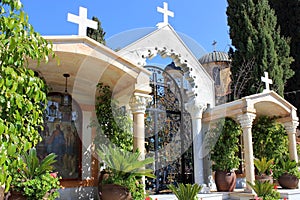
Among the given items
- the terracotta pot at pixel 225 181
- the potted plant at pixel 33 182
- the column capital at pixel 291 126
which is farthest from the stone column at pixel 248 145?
the potted plant at pixel 33 182

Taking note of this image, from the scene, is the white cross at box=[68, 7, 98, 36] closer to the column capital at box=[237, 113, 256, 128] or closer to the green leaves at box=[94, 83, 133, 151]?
the green leaves at box=[94, 83, 133, 151]

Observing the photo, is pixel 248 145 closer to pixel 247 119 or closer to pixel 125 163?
pixel 247 119

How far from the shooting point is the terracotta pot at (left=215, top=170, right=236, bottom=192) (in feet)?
28.5

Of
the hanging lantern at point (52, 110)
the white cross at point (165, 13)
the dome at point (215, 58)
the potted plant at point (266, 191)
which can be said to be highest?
the dome at point (215, 58)

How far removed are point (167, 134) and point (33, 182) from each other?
184 inches

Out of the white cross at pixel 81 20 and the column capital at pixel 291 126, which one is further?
the column capital at pixel 291 126

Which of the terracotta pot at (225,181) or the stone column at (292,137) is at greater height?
the stone column at (292,137)

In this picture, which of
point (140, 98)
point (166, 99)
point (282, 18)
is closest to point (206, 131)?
point (166, 99)

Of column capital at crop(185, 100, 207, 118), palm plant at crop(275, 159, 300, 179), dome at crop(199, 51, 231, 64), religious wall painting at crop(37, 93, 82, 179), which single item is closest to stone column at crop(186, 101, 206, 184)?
column capital at crop(185, 100, 207, 118)

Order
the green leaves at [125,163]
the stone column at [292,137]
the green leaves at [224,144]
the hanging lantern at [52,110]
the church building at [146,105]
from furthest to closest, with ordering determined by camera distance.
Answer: the stone column at [292,137], the green leaves at [224,144], the hanging lantern at [52,110], the church building at [146,105], the green leaves at [125,163]

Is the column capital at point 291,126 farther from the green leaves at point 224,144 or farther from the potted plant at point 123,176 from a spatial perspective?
the potted plant at point 123,176

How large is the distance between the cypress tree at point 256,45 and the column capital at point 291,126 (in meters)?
2.15

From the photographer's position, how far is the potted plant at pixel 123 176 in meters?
5.72

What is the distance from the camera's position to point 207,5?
8.96 m
